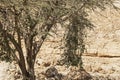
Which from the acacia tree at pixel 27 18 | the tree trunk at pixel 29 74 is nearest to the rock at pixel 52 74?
the tree trunk at pixel 29 74

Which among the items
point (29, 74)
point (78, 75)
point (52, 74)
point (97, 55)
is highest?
point (29, 74)

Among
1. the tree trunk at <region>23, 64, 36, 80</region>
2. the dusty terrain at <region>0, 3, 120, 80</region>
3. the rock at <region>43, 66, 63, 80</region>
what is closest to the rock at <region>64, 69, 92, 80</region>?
the dusty terrain at <region>0, 3, 120, 80</region>

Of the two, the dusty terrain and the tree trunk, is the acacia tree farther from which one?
the dusty terrain

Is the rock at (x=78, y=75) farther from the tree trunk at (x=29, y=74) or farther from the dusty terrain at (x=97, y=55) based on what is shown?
the tree trunk at (x=29, y=74)

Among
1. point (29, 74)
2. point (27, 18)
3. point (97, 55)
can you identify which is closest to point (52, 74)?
point (29, 74)

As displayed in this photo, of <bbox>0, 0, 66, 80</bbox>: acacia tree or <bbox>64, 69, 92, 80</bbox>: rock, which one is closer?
<bbox>0, 0, 66, 80</bbox>: acacia tree

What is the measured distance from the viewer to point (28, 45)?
48.6 ft

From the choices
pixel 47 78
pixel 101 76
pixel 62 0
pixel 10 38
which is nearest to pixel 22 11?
pixel 62 0

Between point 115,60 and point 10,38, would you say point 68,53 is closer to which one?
point 10,38

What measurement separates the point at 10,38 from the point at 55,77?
168 inches

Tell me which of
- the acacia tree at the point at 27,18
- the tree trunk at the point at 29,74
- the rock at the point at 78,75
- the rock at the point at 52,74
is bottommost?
the rock at the point at 78,75

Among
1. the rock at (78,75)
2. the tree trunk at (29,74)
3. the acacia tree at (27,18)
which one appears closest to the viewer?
the acacia tree at (27,18)

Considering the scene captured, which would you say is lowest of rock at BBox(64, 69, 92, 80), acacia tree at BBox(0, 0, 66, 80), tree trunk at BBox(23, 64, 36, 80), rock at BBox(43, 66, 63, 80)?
rock at BBox(64, 69, 92, 80)

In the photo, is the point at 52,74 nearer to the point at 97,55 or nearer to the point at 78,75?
the point at 78,75
